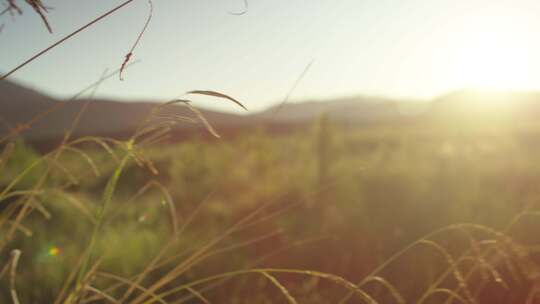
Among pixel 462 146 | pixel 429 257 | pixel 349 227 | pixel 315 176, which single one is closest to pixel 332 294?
pixel 429 257

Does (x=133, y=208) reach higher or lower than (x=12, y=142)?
lower

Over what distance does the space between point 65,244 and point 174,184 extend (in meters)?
2.35

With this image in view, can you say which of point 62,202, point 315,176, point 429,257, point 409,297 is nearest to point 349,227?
point 429,257

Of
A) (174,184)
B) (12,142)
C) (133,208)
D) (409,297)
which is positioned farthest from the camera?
(174,184)

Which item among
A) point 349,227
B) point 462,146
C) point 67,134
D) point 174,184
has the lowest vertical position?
point 174,184

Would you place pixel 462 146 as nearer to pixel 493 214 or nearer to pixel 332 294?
pixel 493 214

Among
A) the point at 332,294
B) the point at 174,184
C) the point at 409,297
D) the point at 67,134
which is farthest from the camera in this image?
the point at 174,184

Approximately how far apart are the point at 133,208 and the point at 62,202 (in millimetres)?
570

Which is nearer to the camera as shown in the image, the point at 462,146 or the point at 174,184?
the point at 462,146

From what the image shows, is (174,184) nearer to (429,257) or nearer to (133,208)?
(133,208)

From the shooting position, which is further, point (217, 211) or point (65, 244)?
point (217, 211)

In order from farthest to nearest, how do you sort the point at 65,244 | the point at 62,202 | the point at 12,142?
1. the point at 62,202
2. the point at 65,244
3. the point at 12,142

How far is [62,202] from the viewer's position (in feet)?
12.5

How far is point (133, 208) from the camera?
4176 millimetres
